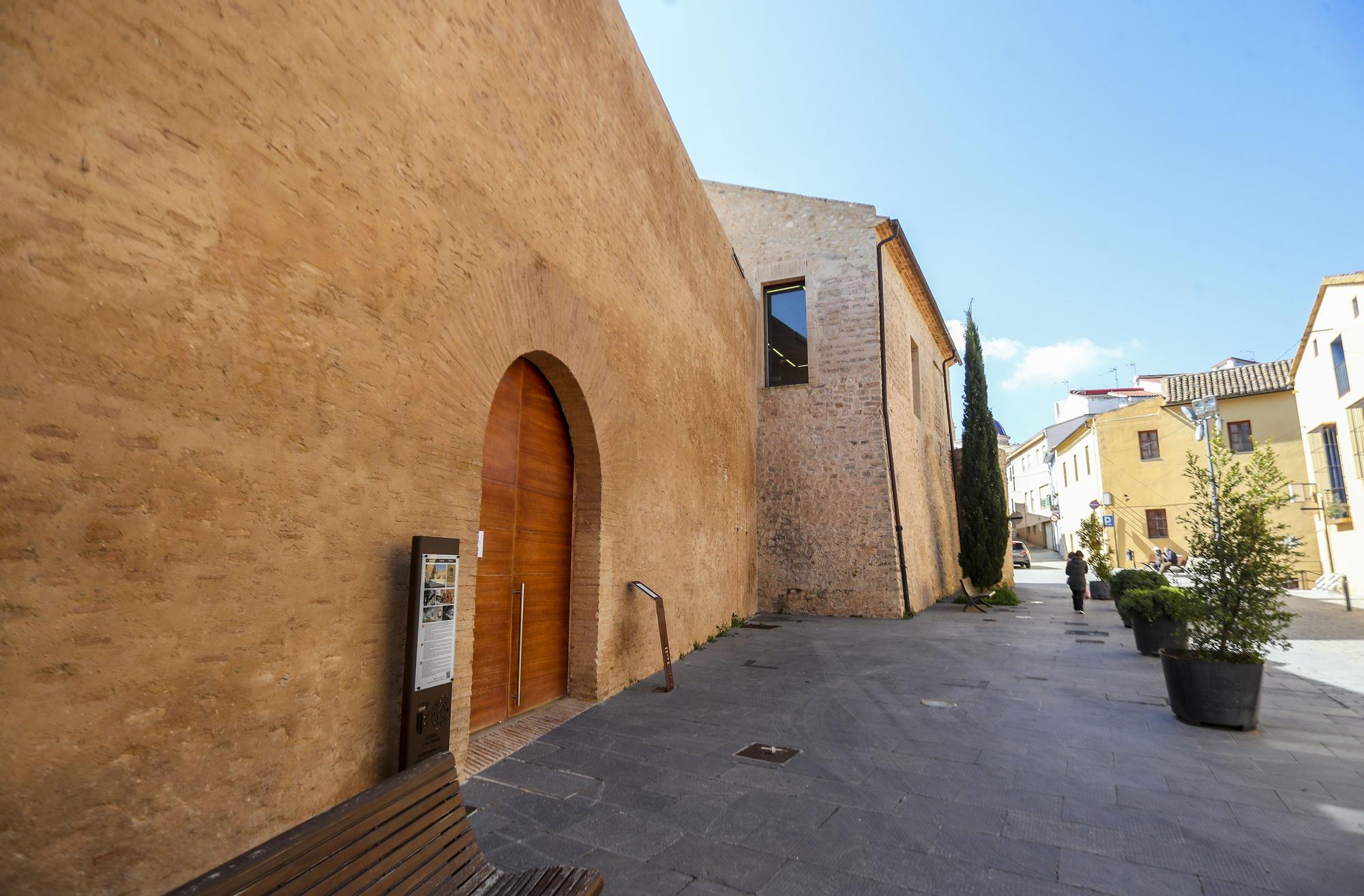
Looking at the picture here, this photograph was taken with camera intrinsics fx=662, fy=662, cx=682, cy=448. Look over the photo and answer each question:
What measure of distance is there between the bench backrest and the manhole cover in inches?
99.5

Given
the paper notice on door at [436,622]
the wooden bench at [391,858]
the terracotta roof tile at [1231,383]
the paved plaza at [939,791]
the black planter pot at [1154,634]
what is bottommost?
the paved plaza at [939,791]

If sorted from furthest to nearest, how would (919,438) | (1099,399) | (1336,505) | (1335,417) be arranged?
(1099,399) < (1336,505) < (1335,417) < (919,438)

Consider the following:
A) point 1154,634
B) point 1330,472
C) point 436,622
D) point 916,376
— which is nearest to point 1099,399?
point 1330,472

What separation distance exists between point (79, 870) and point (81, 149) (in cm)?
241

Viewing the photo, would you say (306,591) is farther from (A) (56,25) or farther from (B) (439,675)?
(A) (56,25)

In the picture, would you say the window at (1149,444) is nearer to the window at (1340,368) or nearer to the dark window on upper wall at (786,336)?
the window at (1340,368)

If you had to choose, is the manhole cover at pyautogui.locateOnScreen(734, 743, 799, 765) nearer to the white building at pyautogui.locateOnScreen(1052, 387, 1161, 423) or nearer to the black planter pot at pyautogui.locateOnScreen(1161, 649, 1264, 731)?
the black planter pot at pyautogui.locateOnScreen(1161, 649, 1264, 731)

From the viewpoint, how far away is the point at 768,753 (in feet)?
14.6

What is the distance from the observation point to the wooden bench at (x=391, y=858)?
4.64 ft

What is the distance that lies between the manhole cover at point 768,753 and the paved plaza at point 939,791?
2.9 inches

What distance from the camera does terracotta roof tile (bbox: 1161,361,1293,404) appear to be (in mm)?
24047

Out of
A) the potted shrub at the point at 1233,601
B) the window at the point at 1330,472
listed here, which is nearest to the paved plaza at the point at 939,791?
the potted shrub at the point at 1233,601

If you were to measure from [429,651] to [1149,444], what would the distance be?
30.7 metres

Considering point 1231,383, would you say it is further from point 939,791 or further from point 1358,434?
point 939,791
